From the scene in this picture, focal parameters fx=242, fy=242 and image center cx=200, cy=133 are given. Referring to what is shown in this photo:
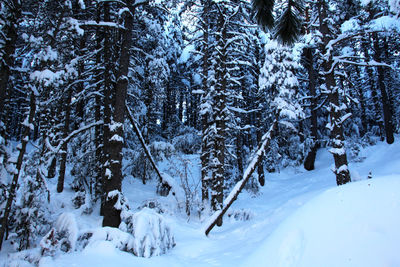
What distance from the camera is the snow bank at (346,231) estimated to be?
8.08 ft

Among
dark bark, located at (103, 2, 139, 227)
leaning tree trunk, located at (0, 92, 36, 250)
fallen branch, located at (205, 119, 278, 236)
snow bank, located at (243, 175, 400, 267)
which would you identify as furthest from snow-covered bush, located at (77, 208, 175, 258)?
snow bank, located at (243, 175, 400, 267)

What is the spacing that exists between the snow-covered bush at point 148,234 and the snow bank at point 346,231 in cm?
248

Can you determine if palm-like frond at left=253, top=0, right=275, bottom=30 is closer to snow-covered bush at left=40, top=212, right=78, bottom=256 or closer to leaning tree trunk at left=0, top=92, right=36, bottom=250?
snow-covered bush at left=40, top=212, right=78, bottom=256

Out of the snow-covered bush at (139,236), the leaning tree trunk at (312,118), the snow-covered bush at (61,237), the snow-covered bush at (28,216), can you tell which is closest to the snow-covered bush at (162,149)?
the snow-covered bush at (28,216)

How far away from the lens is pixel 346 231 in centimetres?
289

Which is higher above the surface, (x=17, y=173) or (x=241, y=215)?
(x=17, y=173)

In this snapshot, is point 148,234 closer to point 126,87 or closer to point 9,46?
point 126,87

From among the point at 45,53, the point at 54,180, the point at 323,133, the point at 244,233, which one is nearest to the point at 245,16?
the point at 45,53

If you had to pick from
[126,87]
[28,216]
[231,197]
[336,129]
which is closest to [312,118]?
[336,129]

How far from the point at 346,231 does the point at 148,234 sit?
4021 mm

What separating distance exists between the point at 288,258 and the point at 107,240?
3723 millimetres

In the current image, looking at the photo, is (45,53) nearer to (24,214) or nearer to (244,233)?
(24,214)

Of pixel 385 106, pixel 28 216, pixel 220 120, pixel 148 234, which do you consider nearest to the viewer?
pixel 148 234

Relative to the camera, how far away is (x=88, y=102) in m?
12.1
